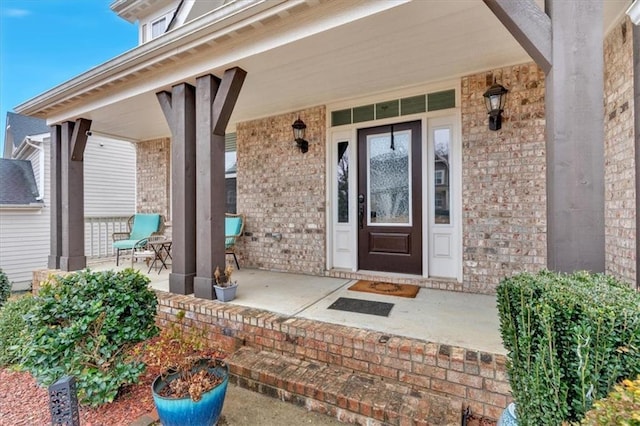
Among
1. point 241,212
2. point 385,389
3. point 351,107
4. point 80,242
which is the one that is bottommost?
point 385,389

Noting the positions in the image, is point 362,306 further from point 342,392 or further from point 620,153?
point 620,153

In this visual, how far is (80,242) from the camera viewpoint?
5012mm

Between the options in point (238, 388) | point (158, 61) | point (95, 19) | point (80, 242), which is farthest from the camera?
point (95, 19)

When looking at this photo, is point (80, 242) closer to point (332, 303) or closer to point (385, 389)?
point (332, 303)

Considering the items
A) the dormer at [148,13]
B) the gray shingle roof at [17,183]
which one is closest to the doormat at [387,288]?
the dormer at [148,13]

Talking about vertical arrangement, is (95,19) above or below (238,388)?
above

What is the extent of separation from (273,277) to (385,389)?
2.52 m

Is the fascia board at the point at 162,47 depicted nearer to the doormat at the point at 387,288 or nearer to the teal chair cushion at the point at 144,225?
the teal chair cushion at the point at 144,225

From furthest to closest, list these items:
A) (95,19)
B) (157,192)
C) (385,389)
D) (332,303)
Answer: (95,19), (157,192), (332,303), (385,389)

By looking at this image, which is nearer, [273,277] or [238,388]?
[238,388]

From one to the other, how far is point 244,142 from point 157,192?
2587mm

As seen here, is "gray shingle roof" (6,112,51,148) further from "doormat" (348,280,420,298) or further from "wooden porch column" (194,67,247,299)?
"doormat" (348,280,420,298)

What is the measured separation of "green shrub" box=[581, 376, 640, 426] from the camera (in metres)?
0.87

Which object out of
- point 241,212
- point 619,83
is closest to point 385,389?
point 619,83
